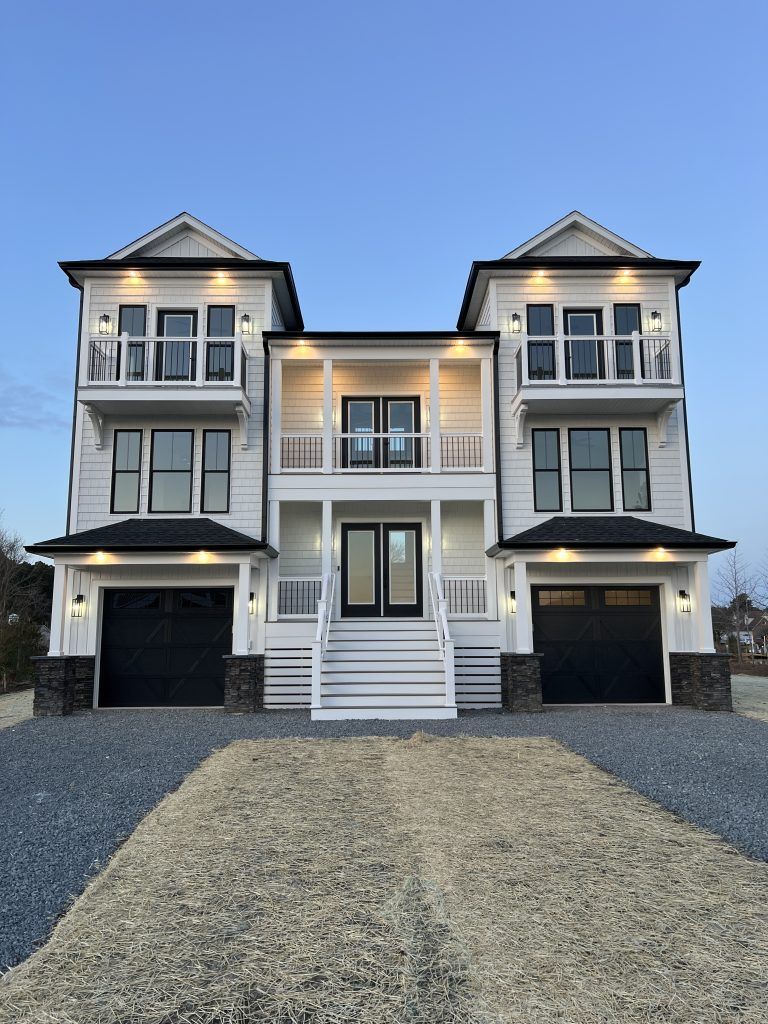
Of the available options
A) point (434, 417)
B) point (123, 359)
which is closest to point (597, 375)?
point (434, 417)

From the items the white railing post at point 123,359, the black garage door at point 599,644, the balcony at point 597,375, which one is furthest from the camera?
the balcony at point 597,375

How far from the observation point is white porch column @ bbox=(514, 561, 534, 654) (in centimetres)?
1203

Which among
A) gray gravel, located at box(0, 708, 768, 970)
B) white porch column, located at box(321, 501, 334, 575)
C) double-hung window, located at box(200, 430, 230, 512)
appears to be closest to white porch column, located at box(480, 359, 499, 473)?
white porch column, located at box(321, 501, 334, 575)

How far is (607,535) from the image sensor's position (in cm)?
1247

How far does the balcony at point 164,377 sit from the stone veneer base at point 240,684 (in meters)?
4.69

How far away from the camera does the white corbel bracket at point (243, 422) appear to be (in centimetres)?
1333

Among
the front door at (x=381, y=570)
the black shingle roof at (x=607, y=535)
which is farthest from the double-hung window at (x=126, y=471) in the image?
the black shingle roof at (x=607, y=535)

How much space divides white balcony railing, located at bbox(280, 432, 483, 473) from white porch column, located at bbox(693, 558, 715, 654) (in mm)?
4907

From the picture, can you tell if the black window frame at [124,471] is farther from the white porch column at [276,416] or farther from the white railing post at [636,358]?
the white railing post at [636,358]

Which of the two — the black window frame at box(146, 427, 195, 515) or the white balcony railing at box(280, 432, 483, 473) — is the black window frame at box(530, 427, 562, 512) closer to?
the white balcony railing at box(280, 432, 483, 473)

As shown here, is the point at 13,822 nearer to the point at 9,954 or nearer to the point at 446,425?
the point at 9,954

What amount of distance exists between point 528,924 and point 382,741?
18.7ft

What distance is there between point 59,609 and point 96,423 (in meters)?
4.01

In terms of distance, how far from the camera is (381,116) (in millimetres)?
26125
